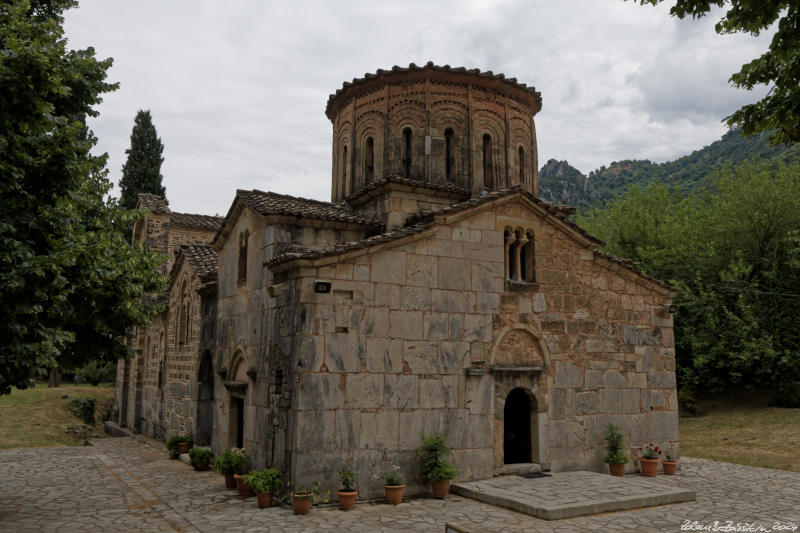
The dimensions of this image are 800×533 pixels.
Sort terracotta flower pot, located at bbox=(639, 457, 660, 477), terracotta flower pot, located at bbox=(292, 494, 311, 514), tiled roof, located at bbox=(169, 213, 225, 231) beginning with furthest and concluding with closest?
1. tiled roof, located at bbox=(169, 213, 225, 231)
2. terracotta flower pot, located at bbox=(639, 457, 660, 477)
3. terracotta flower pot, located at bbox=(292, 494, 311, 514)

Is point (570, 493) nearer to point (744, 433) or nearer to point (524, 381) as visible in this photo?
point (524, 381)

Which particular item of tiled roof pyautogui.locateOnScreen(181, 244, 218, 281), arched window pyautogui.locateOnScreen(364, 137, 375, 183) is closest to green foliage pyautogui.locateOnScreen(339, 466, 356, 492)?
tiled roof pyautogui.locateOnScreen(181, 244, 218, 281)

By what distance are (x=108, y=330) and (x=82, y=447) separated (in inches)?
381

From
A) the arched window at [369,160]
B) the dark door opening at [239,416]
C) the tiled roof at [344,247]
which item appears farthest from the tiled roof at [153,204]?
the tiled roof at [344,247]

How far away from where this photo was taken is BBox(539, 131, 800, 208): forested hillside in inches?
2059

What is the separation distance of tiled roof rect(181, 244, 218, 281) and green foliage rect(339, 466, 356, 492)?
6931mm

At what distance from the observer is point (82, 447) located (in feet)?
55.1

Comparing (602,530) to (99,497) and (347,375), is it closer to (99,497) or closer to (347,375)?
(347,375)

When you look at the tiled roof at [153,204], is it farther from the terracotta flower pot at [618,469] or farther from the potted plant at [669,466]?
the potted plant at [669,466]

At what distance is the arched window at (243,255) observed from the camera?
12.2 meters

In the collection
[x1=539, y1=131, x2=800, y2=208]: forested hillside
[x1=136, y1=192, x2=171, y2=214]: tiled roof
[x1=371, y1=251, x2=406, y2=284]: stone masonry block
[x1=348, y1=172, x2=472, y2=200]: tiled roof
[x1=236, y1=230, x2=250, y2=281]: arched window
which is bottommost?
[x1=371, y1=251, x2=406, y2=284]: stone masonry block

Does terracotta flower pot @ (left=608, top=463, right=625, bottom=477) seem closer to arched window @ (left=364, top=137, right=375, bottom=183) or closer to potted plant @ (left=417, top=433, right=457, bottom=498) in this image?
potted plant @ (left=417, top=433, right=457, bottom=498)

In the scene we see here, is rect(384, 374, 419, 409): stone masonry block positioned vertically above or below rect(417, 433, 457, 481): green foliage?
above

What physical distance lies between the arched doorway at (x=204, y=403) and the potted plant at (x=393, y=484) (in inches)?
259
